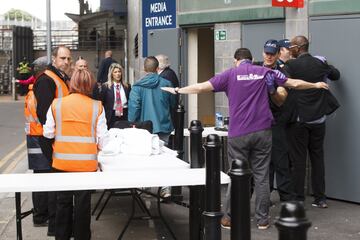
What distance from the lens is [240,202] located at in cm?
384

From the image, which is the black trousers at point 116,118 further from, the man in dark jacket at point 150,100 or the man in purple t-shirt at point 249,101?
the man in purple t-shirt at point 249,101

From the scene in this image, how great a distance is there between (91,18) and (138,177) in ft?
120

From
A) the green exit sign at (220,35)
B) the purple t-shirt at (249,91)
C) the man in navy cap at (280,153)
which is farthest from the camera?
the green exit sign at (220,35)

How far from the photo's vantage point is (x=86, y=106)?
5176mm

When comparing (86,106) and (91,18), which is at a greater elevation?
(91,18)

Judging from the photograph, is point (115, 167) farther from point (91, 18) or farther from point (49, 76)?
point (91, 18)

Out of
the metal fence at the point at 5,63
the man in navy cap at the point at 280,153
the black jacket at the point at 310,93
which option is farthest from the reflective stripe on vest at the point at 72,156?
the metal fence at the point at 5,63

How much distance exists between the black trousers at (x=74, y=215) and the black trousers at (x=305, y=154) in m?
2.92

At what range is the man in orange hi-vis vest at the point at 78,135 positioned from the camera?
17.0 feet

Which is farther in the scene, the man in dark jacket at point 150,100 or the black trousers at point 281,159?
the man in dark jacket at point 150,100

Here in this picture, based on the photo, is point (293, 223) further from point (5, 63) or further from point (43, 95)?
point (5, 63)

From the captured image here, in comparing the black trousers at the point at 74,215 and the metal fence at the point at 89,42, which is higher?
the metal fence at the point at 89,42

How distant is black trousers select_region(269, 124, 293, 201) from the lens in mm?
7121

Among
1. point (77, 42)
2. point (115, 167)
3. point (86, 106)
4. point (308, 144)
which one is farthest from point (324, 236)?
point (77, 42)
